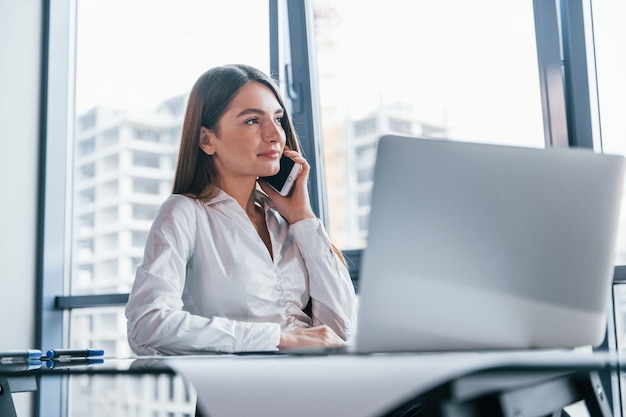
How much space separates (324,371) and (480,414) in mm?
245

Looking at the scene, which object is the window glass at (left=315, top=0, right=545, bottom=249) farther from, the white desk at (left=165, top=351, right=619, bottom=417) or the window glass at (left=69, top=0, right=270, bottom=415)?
the white desk at (left=165, top=351, right=619, bottom=417)

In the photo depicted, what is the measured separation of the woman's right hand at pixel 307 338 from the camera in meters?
1.49

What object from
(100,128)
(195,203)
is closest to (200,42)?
(100,128)

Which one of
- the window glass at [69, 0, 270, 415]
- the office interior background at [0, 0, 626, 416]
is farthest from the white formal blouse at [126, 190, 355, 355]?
the window glass at [69, 0, 270, 415]

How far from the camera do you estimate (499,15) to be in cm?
258

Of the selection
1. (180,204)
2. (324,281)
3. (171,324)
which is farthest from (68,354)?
(324,281)

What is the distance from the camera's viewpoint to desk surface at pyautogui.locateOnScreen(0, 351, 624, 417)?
672mm

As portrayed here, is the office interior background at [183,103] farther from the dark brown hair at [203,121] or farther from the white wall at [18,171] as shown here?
the dark brown hair at [203,121]

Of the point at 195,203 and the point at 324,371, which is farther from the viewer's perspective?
the point at 195,203

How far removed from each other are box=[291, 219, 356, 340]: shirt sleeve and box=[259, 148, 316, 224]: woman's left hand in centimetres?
3

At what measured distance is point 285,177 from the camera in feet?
6.39

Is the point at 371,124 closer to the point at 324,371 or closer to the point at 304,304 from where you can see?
the point at 304,304

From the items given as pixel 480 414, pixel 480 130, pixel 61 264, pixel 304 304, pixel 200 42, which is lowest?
pixel 480 414

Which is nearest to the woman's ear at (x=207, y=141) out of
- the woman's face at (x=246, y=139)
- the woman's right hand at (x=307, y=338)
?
the woman's face at (x=246, y=139)
